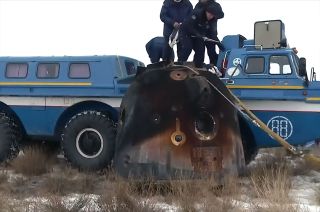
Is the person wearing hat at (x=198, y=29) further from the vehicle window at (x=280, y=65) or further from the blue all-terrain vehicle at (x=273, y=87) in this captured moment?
the vehicle window at (x=280, y=65)

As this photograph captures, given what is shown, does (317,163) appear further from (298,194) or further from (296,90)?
(298,194)

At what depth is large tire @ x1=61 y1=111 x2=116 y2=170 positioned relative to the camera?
891cm

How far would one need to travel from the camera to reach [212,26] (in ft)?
29.1

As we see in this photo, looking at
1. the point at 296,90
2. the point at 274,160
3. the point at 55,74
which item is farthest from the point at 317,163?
the point at 55,74

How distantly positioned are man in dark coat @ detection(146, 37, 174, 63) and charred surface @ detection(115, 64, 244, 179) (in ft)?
11.2

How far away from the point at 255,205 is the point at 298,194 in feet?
5.40

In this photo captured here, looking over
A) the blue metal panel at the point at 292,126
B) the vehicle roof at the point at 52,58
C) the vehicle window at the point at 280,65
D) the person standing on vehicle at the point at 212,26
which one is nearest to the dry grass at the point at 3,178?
the vehicle roof at the point at 52,58

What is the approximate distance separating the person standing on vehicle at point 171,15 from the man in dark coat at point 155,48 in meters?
0.71

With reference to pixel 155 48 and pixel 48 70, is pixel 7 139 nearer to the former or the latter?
pixel 48 70

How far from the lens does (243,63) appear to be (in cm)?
863

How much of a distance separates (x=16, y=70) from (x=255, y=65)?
16.4 ft

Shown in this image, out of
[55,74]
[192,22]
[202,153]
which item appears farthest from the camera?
[55,74]

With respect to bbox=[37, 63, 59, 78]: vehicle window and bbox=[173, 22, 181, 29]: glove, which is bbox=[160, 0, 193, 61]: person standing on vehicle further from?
bbox=[37, 63, 59, 78]: vehicle window

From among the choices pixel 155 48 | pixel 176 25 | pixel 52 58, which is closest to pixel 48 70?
pixel 52 58
